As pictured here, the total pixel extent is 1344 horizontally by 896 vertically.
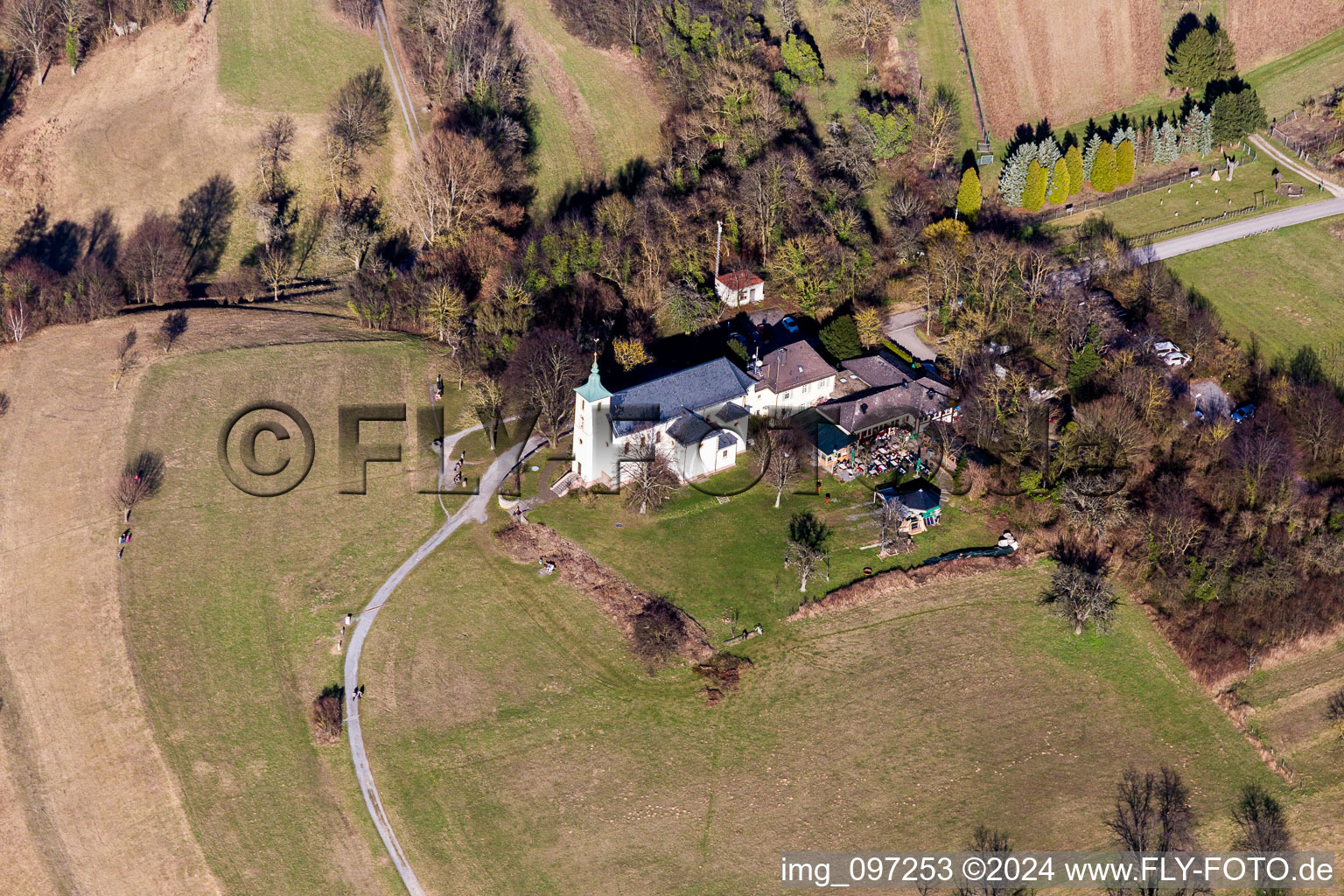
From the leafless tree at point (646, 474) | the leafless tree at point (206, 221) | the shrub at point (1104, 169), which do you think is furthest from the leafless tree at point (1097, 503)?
the leafless tree at point (206, 221)

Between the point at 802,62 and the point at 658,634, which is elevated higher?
the point at 802,62

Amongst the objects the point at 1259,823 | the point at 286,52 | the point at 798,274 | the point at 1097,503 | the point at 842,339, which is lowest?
the point at 1259,823

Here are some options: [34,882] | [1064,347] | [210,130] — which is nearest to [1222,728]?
[1064,347]

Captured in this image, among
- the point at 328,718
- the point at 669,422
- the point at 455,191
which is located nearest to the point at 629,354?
the point at 669,422

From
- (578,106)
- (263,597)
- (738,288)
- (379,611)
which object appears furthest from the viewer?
(578,106)

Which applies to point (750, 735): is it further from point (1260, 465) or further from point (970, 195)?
point (970, 195)

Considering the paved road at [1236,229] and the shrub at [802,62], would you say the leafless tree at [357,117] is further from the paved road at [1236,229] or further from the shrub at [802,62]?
the paved road at [1236,229]
